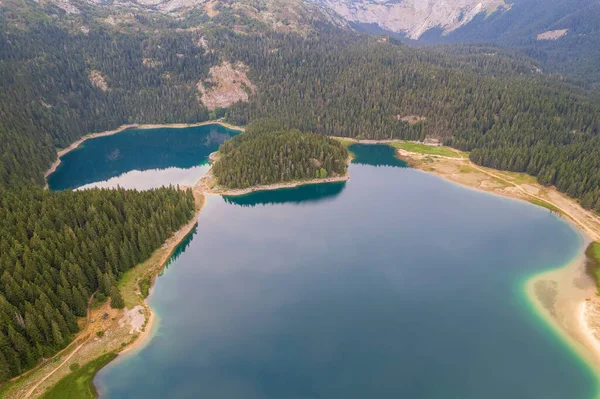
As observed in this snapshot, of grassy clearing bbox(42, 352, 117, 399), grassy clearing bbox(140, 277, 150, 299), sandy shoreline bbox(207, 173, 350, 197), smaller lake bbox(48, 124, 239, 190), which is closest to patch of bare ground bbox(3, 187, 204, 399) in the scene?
grassy clearing bbox(140, 277, 150, 299)

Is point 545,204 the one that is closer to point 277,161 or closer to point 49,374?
point 277,161

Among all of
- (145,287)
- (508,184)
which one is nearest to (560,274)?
(508,184)

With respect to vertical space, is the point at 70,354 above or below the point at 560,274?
below

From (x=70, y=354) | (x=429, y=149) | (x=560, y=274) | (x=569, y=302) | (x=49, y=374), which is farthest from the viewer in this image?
(x=429, y=149)

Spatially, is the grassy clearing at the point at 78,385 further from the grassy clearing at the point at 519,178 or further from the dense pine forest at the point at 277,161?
the grassy clearing at the point at 519,178

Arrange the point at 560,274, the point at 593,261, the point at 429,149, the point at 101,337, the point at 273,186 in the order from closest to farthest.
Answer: the point at 101,337 → the point at 560,274 → the point at 593,261 → the point at 273,186 → the point at 429,149

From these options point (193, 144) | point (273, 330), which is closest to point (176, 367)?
point (273, 330)

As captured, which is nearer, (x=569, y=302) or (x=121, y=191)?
(x=569, y=302)

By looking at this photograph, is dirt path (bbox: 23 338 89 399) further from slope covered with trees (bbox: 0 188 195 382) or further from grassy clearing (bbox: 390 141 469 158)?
grassy clearing (bbox: 390 141 469 158)

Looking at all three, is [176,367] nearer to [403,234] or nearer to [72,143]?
[403,234]
